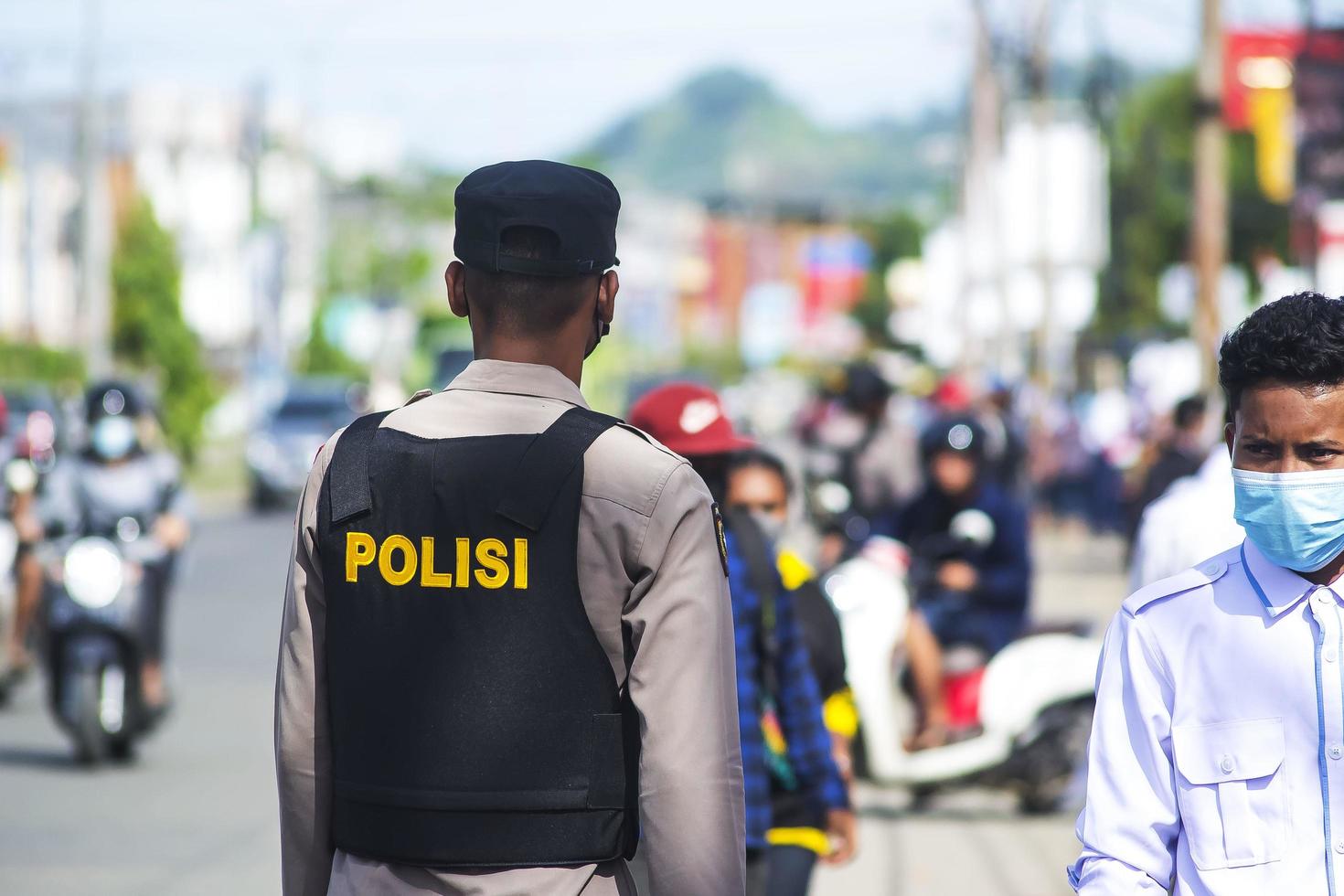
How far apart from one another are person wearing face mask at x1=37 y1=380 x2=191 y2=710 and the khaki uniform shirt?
25.9 ft

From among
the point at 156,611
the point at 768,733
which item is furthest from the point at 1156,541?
the point at 156,611

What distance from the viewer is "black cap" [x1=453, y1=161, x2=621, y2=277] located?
294cm

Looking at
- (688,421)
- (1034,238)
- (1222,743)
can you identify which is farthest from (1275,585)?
(1034,238)

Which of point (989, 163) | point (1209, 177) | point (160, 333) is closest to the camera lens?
point (1209, 177)

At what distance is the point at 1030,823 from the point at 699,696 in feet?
23.6

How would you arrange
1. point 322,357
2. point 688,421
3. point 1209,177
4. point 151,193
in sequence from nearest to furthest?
1. point 688,421
2. point 1209,177
3. point 322,357
4. point 151,193

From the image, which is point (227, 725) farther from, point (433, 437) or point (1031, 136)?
point (1031, 136)

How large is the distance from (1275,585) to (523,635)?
1086mm

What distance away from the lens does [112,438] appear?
1062cm

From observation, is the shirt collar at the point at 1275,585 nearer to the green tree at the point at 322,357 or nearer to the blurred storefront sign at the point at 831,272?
the green tree at the point at 322,357

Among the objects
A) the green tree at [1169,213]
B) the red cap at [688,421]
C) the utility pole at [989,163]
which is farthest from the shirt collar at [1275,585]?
the green tree at [1169,213]

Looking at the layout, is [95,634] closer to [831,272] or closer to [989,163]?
[989,163]

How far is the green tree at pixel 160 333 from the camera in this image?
41219 mm

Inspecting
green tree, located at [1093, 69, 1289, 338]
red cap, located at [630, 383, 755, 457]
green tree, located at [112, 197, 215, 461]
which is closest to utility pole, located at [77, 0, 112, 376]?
green tree, located at [112, 197, 215, 461]
